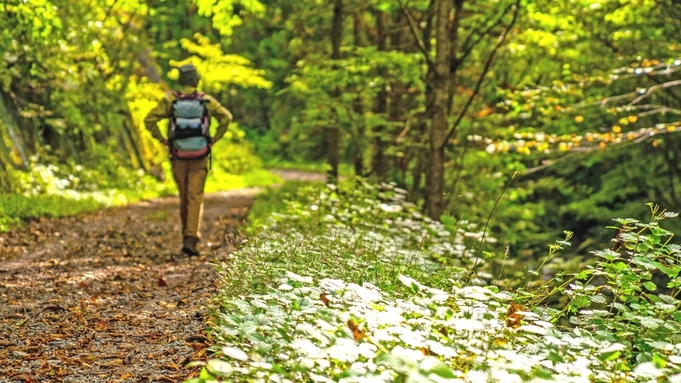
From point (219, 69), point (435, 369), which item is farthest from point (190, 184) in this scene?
point (219, 69)

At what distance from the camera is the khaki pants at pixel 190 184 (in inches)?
366

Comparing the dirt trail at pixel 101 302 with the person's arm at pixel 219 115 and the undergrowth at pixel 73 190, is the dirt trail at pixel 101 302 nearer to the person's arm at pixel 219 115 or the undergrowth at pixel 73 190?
the undergrowth at pixel 73 190

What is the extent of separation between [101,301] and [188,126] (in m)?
3.01

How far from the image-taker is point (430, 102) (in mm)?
13562

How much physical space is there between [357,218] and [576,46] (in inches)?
289

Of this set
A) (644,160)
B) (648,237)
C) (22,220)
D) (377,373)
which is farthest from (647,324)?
(644,160)

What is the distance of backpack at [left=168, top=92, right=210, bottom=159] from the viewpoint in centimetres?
891

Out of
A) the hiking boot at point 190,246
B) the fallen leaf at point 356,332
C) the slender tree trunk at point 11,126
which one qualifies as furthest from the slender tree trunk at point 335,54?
the fallen leaf at point 356,332

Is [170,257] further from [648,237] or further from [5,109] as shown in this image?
[5,109]

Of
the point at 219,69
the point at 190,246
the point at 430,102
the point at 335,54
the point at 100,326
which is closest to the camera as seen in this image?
the point at 100,326

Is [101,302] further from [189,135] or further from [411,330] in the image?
[411,330]

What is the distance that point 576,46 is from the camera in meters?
13.9

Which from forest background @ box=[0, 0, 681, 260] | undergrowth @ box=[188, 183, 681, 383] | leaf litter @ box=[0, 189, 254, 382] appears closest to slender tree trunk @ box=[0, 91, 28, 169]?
forest background @ box=[0, 0, 681, 260]

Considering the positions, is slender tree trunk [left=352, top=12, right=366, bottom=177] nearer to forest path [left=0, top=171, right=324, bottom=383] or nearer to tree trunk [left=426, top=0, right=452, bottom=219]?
forest path [left=0, top=171, right=324, bottom=383]
